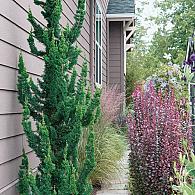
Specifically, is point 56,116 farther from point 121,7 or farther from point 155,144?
point 121,7

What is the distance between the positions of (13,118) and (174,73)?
5.54 m

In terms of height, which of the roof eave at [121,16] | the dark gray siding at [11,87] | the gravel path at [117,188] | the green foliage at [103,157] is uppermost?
the roof eave at [121,16]

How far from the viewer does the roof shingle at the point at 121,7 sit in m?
13.5

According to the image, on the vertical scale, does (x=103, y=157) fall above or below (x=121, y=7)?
below

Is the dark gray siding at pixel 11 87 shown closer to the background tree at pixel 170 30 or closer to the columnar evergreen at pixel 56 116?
the columnar evergreen at pixel 56 116

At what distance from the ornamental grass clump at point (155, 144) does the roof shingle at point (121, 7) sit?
8929mm

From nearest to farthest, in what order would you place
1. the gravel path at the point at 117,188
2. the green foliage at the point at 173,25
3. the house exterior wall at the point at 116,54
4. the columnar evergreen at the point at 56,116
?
the columnar evergreen at the point at 56,116 → the gravel path at the point at 117,188 → the house exterior wall at the point at 116,54 → the green foliage at the point at 173,25

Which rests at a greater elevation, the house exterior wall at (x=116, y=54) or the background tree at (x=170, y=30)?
the background tree at (x=170, y=30)

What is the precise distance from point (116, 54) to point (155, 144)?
1045 cm

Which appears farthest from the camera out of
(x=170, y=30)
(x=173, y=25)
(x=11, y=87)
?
(x=170, y=30)

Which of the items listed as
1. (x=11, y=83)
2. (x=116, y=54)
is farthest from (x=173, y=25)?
(x=11, y=83)

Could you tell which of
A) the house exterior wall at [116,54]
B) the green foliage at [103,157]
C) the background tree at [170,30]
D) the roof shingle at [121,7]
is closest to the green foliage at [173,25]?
the background tree at [170,30]

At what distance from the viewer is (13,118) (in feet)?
11.2

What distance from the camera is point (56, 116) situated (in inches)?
128
